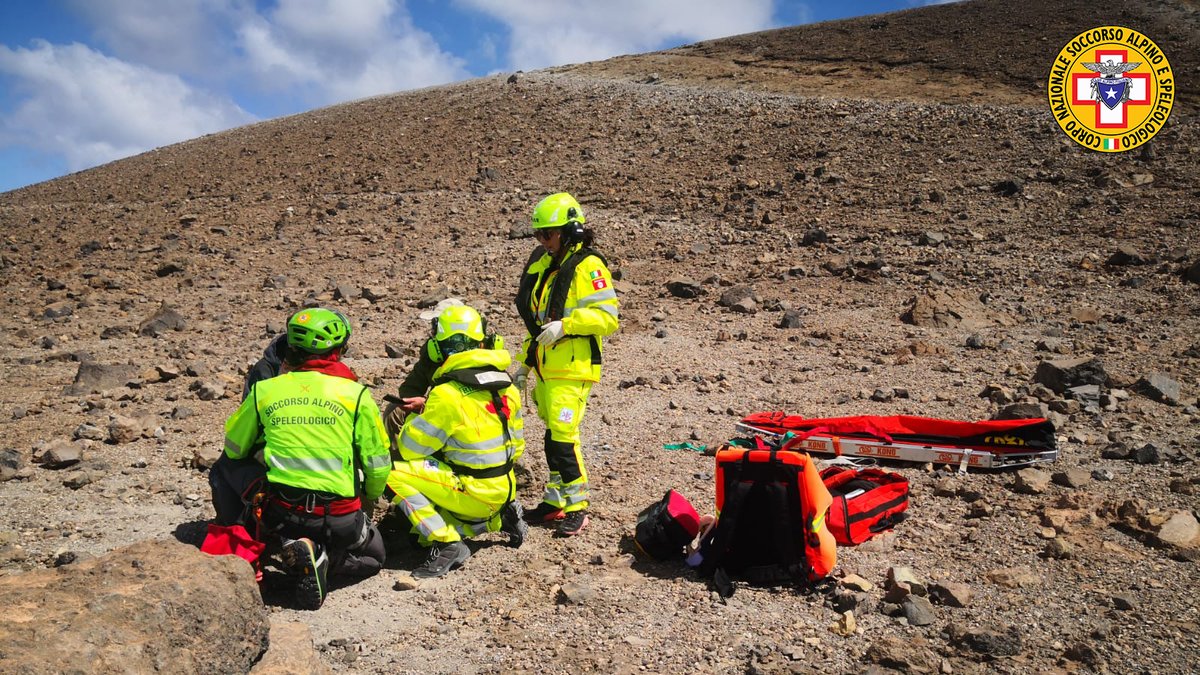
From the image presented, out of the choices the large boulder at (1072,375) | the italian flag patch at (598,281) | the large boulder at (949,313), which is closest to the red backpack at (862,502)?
the italian flag patch at (598,281)

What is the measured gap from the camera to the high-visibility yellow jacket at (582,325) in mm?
5840

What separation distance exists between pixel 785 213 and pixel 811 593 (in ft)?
38.1

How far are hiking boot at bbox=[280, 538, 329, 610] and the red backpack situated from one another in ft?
9.29

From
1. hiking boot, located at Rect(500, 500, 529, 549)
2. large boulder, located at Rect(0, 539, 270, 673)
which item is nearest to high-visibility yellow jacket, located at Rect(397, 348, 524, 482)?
hiking boot, located at Rect(500, 500, 529, 549)

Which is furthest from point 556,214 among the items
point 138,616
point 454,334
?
point 138,616

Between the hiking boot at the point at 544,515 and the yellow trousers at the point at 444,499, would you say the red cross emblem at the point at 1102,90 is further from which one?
the yellow trousers at the point at 444,499

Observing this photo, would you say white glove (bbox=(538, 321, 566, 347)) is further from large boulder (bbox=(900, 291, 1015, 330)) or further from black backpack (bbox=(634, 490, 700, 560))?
large boulder (bbox=(900, 291, 1015, 330))

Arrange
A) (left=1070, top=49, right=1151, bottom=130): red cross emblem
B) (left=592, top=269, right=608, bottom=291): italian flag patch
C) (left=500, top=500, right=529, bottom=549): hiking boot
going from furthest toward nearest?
(left=1070, top=49, right=1151, bottom=130): red cross emblem
(left=592, top=269, right=608, bottom=291): italian flag patch
(left=500, top=500, right=529, bottom=549): hiking boot

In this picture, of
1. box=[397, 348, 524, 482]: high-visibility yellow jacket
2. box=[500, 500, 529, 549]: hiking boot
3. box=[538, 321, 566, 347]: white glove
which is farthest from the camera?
box=[538, 321, 566, 347]: white glove

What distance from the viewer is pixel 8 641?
2.74 meters

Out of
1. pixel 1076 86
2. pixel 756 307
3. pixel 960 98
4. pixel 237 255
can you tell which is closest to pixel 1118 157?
pixel 1076 86

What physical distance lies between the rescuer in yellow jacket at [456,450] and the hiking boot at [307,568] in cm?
63

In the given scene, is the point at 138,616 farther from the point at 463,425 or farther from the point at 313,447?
the point at 463,425

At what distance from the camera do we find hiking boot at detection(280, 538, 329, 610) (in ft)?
15.1
